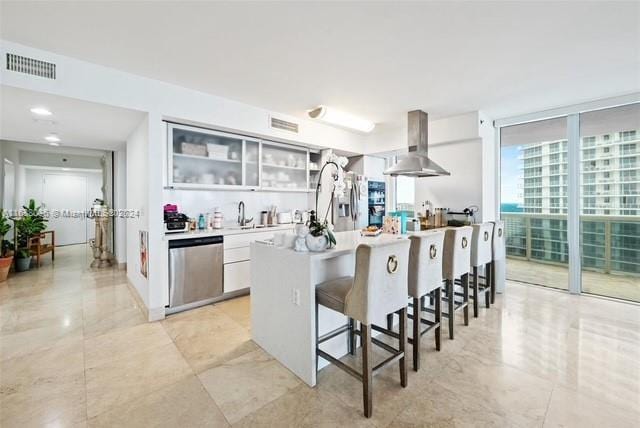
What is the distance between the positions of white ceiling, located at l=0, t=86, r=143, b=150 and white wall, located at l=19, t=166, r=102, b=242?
13.8 feet

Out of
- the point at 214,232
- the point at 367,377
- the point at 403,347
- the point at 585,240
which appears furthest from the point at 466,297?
the point at 214,232

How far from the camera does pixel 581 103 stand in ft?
12.0

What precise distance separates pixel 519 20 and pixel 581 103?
8.66ft

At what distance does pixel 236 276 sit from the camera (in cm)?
368

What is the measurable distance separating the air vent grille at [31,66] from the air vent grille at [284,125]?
228 cm

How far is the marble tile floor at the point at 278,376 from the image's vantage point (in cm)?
167

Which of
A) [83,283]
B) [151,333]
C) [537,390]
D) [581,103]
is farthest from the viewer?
[83,283]

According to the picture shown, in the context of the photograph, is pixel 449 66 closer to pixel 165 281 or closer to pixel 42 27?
pixel 42 27

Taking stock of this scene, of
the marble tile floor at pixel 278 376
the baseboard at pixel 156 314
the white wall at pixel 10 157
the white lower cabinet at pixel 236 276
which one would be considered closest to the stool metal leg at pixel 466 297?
the marble tile floor at pixel 278 376

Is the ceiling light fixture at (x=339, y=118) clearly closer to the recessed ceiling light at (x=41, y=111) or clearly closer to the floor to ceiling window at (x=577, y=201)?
the floor to ceiling window at (x=577, y=201)

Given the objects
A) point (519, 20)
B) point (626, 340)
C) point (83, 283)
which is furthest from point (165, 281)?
point (626, 340)

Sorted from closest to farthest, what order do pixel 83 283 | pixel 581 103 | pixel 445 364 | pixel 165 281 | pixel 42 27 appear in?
pixel 42 27 → pixel 445 364 → pixel 165 281 → pixel 581 103 → pixel 83 283

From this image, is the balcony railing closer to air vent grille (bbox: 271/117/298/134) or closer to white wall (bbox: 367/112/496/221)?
white wall (bbox: 367/112/496/221)

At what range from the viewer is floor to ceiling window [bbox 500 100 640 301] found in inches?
139
